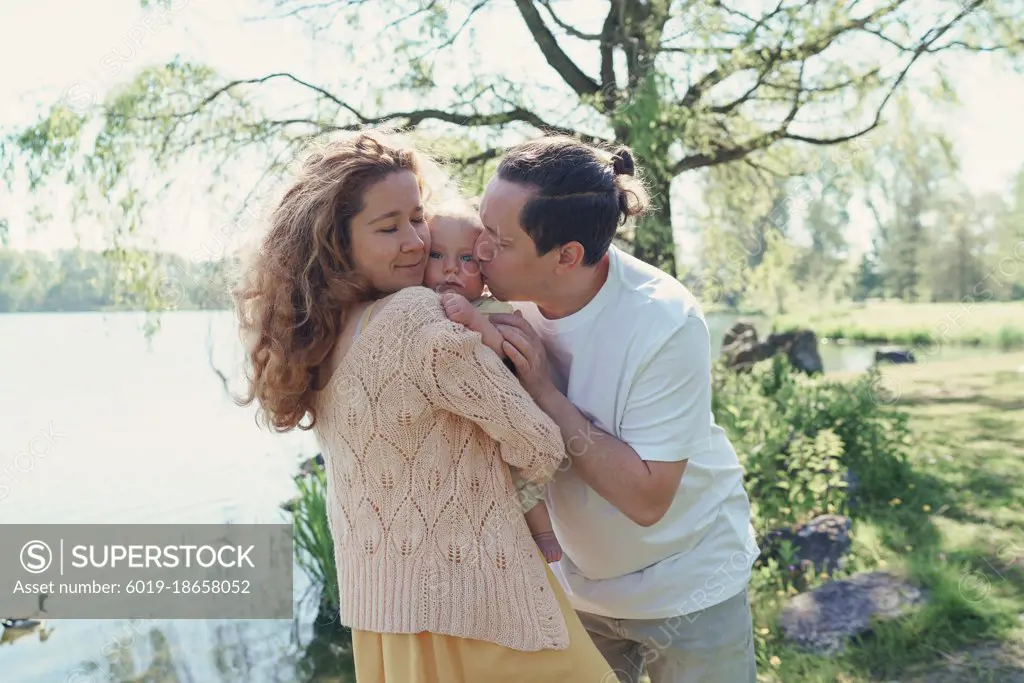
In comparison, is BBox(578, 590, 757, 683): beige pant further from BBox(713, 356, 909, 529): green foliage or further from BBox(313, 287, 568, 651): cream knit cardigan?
BBox(713, 356, 909, 529): green foliage

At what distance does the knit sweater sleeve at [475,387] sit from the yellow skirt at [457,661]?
35 centimetres

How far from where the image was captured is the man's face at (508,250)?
1.75 metres

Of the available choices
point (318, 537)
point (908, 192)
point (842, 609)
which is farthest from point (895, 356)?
point (318, 537)

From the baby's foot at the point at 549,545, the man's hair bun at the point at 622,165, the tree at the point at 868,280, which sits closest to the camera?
the baby's foot at the point at 549,545

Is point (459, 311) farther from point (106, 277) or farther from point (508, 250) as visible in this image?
point (106, 277)

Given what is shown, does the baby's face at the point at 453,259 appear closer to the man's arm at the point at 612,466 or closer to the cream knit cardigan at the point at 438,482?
the cream knit cardigan at the point at 438,482

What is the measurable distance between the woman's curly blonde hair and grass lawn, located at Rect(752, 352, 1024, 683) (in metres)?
2.65

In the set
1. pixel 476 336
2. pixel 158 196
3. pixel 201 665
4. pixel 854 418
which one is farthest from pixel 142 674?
pixel 854 418

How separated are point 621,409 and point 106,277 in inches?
166

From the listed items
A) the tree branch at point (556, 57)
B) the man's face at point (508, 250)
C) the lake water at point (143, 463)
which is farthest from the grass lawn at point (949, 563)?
the tree branch at point (556, 57)

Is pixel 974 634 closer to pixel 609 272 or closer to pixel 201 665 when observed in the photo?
pixel 609 272

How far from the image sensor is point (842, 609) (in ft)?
12.2

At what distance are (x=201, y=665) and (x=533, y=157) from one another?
3703mm

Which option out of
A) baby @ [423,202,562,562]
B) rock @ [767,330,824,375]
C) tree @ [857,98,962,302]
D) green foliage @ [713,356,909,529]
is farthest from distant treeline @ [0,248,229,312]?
rock @ [767,330,824,375]
